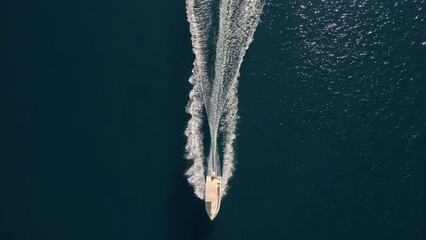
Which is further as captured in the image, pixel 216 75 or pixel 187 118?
pixel 216 75

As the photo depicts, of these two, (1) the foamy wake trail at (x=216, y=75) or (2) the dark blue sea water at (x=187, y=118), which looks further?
(1) the foamy wake trail at (x=216, y=75)

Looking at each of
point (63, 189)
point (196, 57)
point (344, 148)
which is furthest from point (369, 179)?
point (63, 189)

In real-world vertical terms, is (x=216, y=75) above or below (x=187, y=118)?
above

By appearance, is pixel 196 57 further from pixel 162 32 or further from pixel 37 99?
pixel 37 99

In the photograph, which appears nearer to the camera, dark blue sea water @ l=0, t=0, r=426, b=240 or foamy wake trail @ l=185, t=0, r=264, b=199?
dark blue sea water @ l=0, t=0, r=426, b=240
